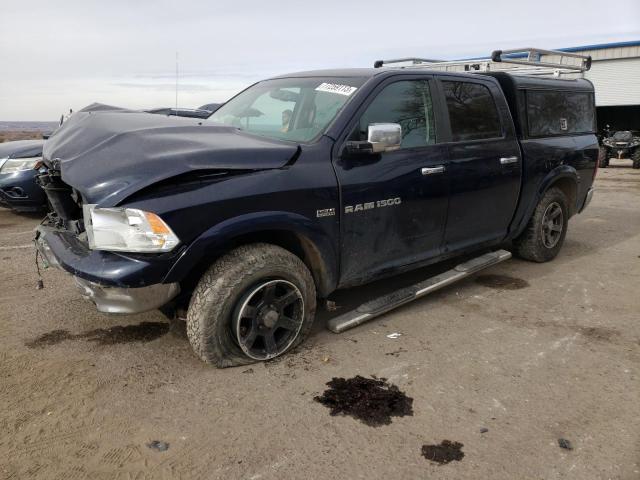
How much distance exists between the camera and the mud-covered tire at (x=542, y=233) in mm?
5195

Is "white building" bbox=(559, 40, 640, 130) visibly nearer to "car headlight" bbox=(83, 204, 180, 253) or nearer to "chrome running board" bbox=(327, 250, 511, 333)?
"chrome running board" bbox=(327, 250, 511, 333)

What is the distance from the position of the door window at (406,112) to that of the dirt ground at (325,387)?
140 cm

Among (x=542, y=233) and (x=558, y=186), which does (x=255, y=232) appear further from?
(x=558, y=186)

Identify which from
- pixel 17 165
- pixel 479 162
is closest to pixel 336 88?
pixel 479 162

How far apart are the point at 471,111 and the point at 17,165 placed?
226 inches

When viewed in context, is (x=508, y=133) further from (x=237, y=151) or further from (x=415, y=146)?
(x=237, y=151)

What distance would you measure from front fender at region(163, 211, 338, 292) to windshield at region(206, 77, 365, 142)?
64 centimetres

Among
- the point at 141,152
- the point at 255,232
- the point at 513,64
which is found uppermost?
the point at 513,64

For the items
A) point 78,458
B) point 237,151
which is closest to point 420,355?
point 237,151

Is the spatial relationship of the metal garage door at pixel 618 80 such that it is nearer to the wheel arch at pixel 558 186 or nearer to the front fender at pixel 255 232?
the wheel arch at pixel 558 186

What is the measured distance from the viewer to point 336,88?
11.9ft

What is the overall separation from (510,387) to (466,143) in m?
2.04

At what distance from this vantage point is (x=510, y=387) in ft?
9.78

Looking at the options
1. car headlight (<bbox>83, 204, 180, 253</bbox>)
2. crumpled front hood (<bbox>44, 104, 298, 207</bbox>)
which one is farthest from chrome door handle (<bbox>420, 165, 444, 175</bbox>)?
car headlight (<bbox>83, 204, 180, 253</bbox>)
